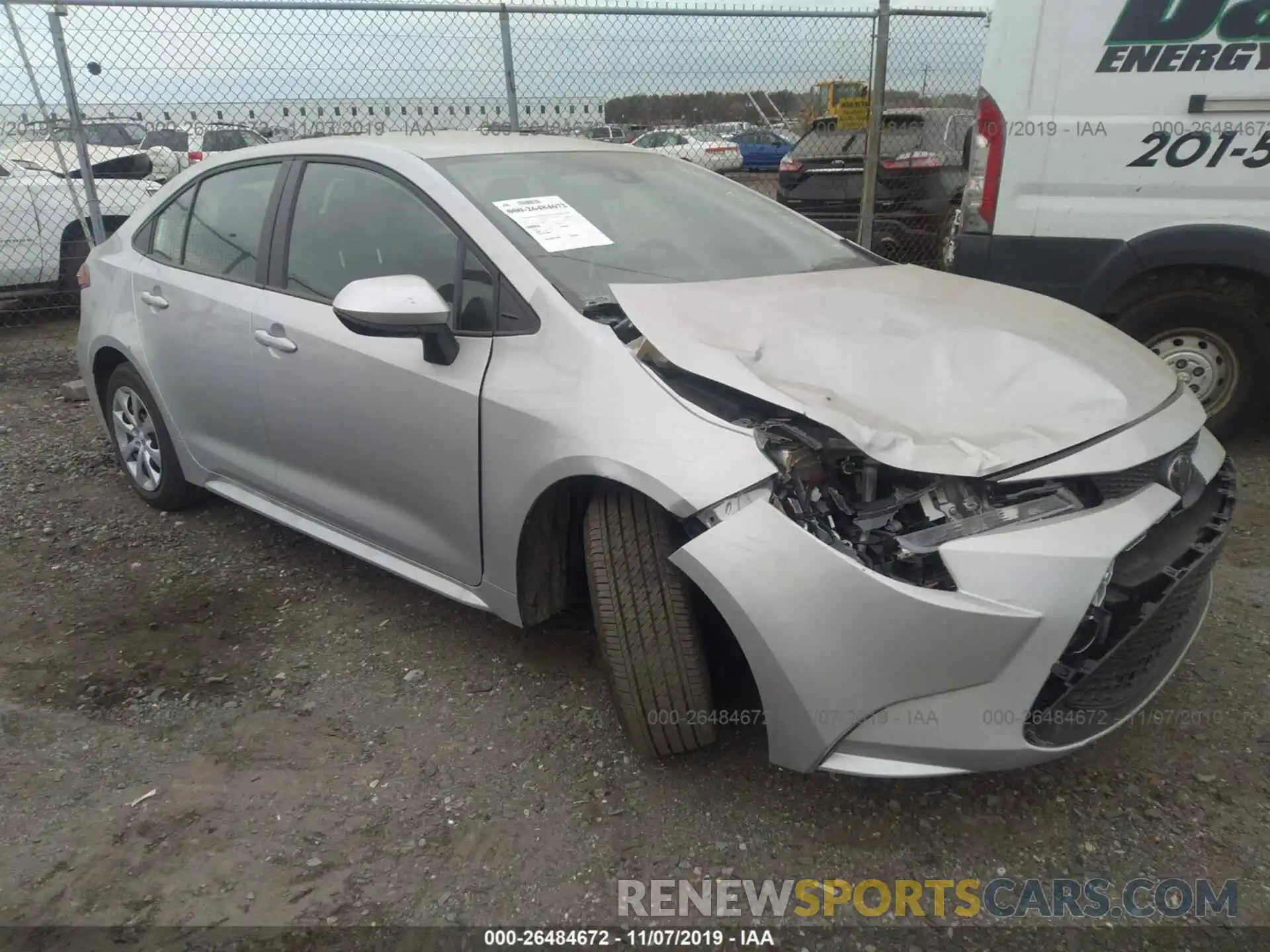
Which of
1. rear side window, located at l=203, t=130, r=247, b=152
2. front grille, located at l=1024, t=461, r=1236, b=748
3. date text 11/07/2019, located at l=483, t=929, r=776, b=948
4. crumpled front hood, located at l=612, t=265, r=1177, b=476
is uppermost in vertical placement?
crumpled front hood, located at l=612, t=265, r=1177, b=476

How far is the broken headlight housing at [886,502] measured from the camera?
73.6 inches

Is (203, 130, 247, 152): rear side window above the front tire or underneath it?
above

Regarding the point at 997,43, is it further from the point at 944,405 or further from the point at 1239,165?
the point at 944,405

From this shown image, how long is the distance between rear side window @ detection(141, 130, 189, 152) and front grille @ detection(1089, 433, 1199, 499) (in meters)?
7.17

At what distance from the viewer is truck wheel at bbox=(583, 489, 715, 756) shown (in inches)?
84.1

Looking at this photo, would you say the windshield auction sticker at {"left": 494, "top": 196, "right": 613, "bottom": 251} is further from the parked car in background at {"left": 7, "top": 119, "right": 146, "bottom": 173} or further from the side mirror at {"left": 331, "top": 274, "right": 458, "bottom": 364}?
the parked car in background at {"left": 7, "top": 119, "right": 146, "bottom": 173}

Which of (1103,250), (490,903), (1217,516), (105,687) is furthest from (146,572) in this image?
(1103,250)

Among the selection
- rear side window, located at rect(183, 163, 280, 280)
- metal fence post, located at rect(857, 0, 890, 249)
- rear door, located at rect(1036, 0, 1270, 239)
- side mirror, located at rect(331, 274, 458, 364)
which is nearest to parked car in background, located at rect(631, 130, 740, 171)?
metal fence post, located at rect(857, 0, 890, 249)

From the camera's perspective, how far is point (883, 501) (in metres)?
1.98

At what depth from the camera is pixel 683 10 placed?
18.9ft

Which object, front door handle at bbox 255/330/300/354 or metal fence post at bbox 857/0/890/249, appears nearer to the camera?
front door handle at bbox 255/330/300/354

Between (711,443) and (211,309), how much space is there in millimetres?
2180

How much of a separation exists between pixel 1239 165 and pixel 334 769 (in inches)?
164

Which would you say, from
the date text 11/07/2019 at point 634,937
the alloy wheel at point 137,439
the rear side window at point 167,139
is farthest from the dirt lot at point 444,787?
the rear side window at point 167,139
